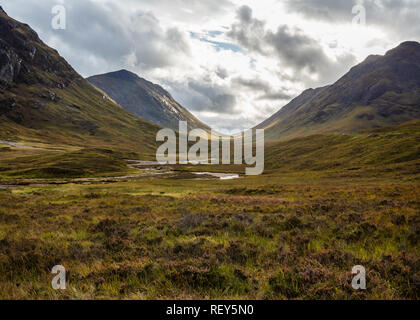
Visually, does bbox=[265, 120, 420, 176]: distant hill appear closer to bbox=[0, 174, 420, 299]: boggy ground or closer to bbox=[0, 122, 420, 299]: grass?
bbox=[0, 174, 420, 299]: boggy ground

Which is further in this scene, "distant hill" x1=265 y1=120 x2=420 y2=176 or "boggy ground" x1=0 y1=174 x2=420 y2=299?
"distant hill" x1=265 y1=120 x2=420 y2=176

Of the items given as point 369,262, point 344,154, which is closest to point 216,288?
point 369,262

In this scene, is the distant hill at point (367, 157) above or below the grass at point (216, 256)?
above

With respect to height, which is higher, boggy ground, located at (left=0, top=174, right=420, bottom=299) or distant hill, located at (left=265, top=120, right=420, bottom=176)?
distant hill, located at (left=265, top=120, right=420, bottom=176)

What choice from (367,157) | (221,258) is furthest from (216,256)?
(367,157)

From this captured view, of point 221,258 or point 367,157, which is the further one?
point 367,157

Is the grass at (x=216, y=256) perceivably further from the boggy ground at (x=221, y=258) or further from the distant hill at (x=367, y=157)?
the distant hill at (x=367, y=157)

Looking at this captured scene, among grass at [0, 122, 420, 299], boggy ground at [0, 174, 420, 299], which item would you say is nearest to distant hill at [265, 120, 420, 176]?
boggy ground at [0, 174, 420, 299]

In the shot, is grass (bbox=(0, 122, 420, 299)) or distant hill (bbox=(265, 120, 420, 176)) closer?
grass (bbox=(0, 122, 420, 299))

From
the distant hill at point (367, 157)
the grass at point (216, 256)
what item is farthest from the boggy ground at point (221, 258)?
the distant hill at point (367, 157)

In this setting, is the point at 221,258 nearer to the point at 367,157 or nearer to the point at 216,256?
the point at 216,256

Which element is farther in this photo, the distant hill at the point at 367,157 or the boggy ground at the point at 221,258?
the distant hill at the point at 367,157
